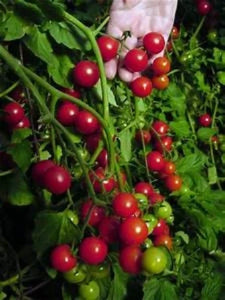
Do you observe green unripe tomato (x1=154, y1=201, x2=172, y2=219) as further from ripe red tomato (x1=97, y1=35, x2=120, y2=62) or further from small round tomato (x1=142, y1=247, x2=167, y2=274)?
ripe red tomato (x1=97, y1=35, x2=120, y2=62)

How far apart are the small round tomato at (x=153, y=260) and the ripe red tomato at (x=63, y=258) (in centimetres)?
11

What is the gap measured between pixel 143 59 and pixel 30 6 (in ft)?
0.82

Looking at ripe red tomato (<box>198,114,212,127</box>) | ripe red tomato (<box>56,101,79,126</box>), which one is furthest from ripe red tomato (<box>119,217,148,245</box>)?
ripe red tomato (<box>198,114,212,127</box>)

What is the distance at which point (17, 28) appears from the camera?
0.86 meters

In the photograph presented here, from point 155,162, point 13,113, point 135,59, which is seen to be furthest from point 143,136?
point 13,113

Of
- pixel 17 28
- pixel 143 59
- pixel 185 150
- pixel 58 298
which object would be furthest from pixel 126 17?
pixel 58 298

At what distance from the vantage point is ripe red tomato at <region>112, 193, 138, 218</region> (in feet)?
2.49

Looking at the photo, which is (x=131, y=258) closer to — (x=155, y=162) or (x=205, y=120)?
(x=155, y=162)

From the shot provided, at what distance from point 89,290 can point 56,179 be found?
200 millimetres

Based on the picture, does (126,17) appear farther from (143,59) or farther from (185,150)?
(185,150)

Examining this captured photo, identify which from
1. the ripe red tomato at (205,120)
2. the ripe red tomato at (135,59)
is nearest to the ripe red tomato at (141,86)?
the ripe red tomato at (135,59)

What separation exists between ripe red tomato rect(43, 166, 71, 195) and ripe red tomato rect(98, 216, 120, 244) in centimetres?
8

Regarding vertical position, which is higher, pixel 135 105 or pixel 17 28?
pixel 17 28

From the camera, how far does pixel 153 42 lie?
101cm
